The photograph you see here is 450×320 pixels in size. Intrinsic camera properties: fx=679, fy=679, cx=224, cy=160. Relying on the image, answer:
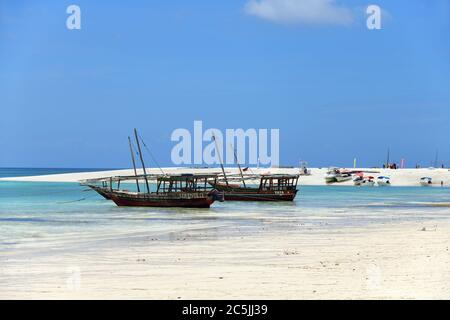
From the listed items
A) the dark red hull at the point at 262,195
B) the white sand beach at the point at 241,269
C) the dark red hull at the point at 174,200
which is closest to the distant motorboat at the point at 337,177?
the dark red hull at the point at 262,195

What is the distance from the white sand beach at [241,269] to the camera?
10.6 metres

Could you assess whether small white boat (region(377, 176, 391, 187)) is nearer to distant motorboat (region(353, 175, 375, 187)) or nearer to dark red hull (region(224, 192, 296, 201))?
distant motorboat (region(353, 175, 375, 187))

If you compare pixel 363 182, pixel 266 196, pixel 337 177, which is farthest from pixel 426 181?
pixel 266 196

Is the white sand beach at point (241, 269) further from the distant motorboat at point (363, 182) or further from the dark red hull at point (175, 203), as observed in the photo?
the distant motorboat at point (363, 182)

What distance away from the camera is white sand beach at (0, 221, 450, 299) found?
10602 mm

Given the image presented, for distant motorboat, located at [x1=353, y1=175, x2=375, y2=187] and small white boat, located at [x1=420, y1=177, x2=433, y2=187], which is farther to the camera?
distant motorboat, located at [x1=353, y1=175, x2=375, y2=187]

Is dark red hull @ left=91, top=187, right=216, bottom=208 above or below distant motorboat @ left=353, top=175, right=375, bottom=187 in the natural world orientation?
above

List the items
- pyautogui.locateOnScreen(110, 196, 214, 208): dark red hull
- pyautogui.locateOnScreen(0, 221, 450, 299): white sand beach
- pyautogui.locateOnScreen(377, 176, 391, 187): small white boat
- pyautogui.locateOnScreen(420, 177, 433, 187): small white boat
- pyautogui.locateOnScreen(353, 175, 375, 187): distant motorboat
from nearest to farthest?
pyautogui.locateOnScreen(0, 221, 450, 299): white sand beach
pyautogui.locateOnScreen(110, 196, 214, 208): dark red hull
pyautogui.locateOnScreen(420, 177, 433, 187): small white boat
pyautogui.locateOnScreen(353, 175, 375, 187): distant motorboat
pyautogui.locateOnScreen(377, 176, 391, 187): small white boat

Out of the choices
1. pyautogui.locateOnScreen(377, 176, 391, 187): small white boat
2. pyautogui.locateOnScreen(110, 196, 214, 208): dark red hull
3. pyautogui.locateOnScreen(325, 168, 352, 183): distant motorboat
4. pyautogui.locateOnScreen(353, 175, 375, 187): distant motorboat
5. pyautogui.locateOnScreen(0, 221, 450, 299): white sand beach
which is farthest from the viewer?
pyautogui.locateOnScreen(325, 168, 352, 183): distant motorboat

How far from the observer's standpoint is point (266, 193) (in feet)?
153

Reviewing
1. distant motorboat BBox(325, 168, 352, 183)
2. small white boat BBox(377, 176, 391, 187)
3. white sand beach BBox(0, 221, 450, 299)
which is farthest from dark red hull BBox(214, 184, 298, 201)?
distant motorboat BBox(325, 168, 352, 183)
